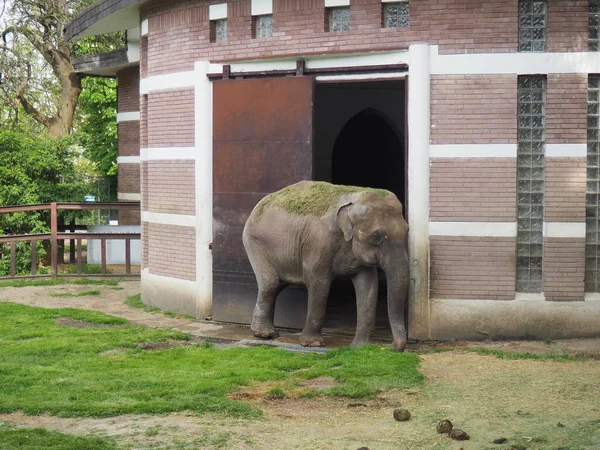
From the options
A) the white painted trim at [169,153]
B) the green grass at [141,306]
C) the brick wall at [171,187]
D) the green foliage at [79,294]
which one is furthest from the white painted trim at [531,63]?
the green foliage at [79,294]

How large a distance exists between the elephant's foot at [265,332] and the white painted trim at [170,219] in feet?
7.64

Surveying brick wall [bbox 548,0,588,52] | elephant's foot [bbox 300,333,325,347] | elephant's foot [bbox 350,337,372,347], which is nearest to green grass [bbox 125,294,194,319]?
elephant's foot [bbox 300,333,325,347]

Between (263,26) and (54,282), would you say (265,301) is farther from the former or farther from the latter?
(54,282)

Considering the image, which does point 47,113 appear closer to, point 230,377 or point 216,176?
point 216,176

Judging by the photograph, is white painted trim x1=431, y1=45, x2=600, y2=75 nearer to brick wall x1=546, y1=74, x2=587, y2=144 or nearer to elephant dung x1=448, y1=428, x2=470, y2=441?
brick wall x1=546, y1=74, x2=587, y2=144

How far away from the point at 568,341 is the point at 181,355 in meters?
4.79

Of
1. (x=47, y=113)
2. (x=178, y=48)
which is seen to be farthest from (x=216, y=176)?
(x=47, y=113)

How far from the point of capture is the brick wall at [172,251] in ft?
50.4

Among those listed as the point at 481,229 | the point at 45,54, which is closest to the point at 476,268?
the point at 481,229

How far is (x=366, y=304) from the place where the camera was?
500 inches

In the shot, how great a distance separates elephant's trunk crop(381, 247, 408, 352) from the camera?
12.2m

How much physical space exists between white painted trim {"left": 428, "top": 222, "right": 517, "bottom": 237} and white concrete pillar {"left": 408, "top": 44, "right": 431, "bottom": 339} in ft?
1.00

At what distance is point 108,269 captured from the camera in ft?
75.7

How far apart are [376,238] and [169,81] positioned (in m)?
5.02
